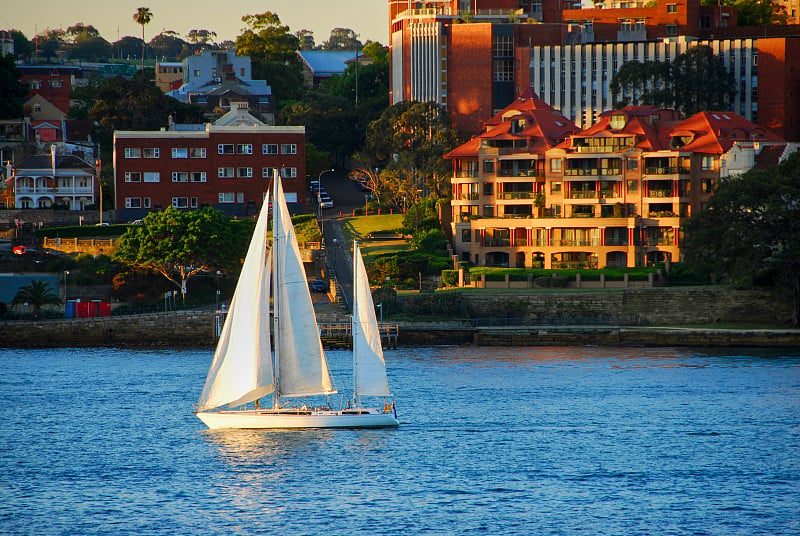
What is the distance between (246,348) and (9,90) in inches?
4392

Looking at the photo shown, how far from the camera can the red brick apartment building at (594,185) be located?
370 ft

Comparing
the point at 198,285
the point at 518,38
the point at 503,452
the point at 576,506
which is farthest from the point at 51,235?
the point at 576,506

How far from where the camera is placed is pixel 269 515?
53.4 meters

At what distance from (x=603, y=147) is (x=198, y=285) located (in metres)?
36.0

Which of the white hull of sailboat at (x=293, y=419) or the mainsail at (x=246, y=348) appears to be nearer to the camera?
the mainsail at (x=246, y=348)

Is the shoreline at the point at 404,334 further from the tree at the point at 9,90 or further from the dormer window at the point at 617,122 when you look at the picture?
the tree at the point at 9,90

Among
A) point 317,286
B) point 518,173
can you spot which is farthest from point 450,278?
point 518,173

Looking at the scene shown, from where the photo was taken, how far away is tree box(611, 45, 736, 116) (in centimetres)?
13775

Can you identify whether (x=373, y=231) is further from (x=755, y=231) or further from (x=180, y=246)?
(x=755, y=231)

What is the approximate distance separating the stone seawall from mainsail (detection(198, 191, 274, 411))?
33050mm

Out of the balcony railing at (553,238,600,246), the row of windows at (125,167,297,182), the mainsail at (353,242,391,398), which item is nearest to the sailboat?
the mainsail at (353,242,391,398)

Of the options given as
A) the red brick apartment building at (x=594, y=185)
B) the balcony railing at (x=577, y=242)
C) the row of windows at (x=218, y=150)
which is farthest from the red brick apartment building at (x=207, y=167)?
the balcony railing at (x=577, y=242)

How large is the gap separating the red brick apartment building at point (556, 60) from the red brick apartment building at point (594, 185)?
21.4 metres

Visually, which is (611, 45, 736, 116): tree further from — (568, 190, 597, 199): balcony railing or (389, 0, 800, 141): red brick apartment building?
(568, 190, 597, 199): balcony railing
